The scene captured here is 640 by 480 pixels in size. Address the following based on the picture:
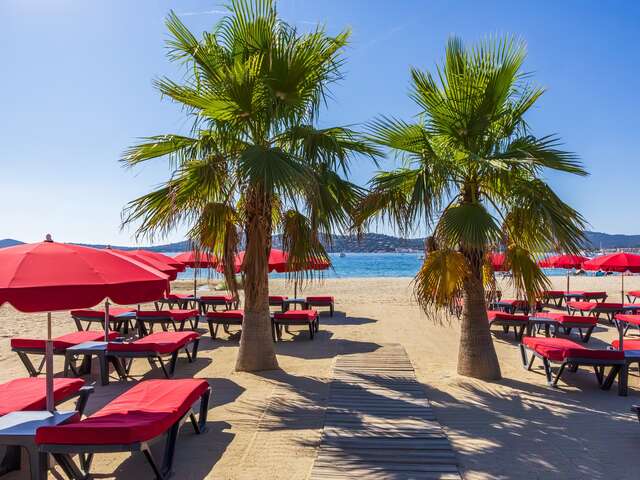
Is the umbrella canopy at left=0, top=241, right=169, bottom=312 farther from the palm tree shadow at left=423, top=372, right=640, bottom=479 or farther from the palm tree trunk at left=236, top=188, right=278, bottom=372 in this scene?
the palm tree shadow at left=423, top=372, right=640, bottom=479

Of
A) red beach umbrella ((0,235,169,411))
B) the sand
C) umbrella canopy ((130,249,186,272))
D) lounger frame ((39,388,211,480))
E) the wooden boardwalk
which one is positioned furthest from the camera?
umbrella canopy ((130,249,186,272))

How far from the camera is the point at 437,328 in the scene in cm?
1204

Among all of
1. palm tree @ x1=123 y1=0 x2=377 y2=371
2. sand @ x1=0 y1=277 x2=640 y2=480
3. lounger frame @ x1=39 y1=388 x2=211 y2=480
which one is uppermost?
palm tree @ x1=123 y1=0 x2=377 y2=371

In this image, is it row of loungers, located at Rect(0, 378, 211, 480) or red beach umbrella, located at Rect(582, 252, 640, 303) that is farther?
red beach umbrella, located at Rect(582, 252, 640, 303)

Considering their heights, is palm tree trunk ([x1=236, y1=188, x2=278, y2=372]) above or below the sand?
above

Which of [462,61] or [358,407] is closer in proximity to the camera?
[358,407]

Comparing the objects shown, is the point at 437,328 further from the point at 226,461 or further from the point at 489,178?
the point at 226,461

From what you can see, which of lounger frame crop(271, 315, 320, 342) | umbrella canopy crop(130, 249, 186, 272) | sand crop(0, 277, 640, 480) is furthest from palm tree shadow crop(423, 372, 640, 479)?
umbrella canopy crop(130, 249, 186, 272)

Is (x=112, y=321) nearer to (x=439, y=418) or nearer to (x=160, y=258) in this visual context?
(x=160, y=258)

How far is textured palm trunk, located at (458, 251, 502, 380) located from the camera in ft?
23.3

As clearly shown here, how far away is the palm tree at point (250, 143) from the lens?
6.68m

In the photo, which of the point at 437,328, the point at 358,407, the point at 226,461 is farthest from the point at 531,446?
the point at 437,328

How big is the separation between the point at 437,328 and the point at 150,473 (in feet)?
30.3

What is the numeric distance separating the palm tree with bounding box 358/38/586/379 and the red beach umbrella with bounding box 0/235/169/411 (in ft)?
12.8
